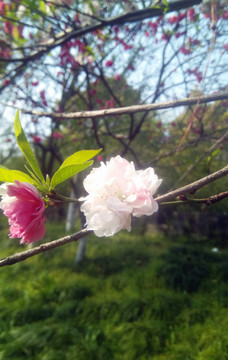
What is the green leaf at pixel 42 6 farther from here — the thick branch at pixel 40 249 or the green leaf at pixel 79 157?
the thick branch at pixel 40 249

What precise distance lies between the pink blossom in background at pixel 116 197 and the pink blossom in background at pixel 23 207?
105 mm

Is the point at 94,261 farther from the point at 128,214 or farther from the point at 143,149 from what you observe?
the point at 128,214

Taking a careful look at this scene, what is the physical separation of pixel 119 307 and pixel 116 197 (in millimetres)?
2847

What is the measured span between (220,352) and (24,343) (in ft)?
5.52

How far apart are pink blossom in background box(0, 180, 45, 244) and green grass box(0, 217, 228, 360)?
2067mm

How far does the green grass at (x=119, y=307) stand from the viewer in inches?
91.4

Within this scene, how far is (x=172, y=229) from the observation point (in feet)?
20.5

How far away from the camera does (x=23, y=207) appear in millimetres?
560

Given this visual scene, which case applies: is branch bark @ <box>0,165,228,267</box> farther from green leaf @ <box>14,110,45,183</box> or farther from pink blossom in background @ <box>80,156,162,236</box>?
green leaf @ <box>14,110,45,183</box>

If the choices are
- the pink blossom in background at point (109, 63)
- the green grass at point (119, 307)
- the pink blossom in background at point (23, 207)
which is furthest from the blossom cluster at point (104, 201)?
the pink blossom in background at point (109, 63)

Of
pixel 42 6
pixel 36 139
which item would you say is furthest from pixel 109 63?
pixel 42 6

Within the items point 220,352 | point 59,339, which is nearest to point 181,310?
point 220,352

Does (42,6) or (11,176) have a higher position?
(42,6)

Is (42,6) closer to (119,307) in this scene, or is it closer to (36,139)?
(36,139)
